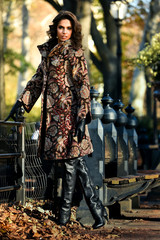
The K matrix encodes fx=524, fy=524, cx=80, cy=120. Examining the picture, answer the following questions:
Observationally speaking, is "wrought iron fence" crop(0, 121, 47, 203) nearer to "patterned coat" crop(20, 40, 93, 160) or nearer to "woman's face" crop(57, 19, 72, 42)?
"patterned coat" crop(20, 40, 93, 160)

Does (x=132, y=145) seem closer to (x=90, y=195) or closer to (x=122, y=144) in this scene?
(x=122, y=144)

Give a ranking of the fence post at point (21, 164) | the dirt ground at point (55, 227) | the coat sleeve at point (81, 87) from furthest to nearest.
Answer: the fence post at point (21, 164) → the coat sleeve at point (81, 87) → the dirt ground at point (55, 227)

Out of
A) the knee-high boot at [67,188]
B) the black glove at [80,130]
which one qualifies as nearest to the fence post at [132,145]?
the knee-high boot at [67,188]

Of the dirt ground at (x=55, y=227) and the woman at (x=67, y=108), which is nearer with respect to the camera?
the dirt ground at (x=55, y=227)

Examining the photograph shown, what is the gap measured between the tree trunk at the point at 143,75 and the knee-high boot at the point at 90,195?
17.5m

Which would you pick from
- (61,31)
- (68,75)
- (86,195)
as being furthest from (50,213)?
(61,31)

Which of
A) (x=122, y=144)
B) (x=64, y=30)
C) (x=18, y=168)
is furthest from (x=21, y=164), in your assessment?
(x=64, y=30)

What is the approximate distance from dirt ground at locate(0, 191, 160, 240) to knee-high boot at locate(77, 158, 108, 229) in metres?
0.13

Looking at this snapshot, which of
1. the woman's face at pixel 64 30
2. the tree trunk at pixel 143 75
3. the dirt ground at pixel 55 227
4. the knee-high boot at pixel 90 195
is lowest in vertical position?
the dirt ground at pixel 55 227

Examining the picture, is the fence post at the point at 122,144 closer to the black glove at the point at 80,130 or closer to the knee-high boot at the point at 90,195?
the knee-high boot at the point at 90,195

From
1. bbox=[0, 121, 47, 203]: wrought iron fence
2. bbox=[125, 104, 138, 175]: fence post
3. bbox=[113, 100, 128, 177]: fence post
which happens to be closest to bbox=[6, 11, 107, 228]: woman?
bbox=[0, 121, 47, 203]: wrought iron fence

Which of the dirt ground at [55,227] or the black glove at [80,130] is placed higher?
the black glove at [80,130]

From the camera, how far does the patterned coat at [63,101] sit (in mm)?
5305

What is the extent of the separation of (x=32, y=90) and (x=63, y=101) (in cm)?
49
